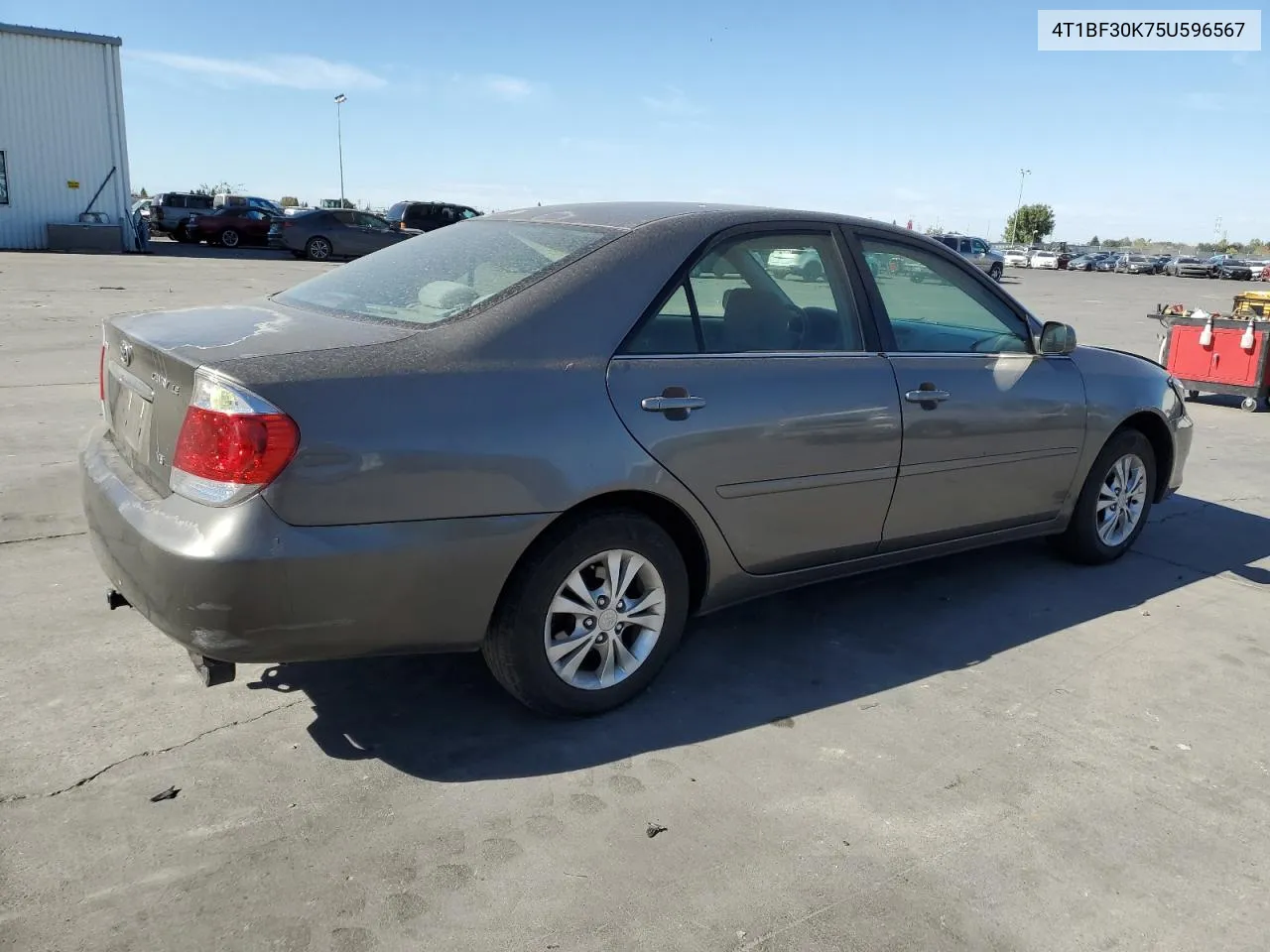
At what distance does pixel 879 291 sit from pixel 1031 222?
118373 millimetres

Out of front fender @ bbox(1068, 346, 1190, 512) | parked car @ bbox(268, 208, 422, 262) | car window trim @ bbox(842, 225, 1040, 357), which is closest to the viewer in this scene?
car window trim @ bbox(842, 225, 1040, 357)

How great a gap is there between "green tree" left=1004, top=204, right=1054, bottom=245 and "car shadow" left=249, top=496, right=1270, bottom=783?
116 m

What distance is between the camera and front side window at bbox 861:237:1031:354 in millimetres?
4121

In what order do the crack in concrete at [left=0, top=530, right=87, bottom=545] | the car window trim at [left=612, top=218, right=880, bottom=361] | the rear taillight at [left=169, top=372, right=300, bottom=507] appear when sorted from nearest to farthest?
the rear taillight at [left=169, top=372, right=300, bottom=507] < the car window trim at [left=612, top=218, right=880, bottom=361] < the crack in concrete at [left=0, top=530, right=87, bottom=545]

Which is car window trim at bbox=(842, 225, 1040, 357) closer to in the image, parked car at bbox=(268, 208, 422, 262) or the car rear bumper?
the car rear bumper

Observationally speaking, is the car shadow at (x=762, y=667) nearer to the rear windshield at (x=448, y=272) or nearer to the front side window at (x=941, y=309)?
the front side window at (x=941, y=309)

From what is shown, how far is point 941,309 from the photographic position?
4.38m

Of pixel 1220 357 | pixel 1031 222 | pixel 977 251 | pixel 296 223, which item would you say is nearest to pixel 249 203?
pixel 296 223

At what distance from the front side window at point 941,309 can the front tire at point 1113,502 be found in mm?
848

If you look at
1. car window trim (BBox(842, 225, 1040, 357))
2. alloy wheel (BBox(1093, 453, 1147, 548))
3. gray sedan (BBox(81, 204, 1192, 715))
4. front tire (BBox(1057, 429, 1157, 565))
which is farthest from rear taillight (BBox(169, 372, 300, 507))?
alloy wheel (BBox(1093, 453, 1147, 548))

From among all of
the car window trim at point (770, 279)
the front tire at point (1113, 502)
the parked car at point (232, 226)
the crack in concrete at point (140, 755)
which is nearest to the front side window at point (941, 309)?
the car window trim at point (770, 279)

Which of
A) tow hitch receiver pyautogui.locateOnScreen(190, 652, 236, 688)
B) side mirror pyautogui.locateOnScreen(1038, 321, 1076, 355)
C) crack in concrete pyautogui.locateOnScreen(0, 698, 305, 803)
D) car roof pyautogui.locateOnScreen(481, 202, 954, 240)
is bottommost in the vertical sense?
crack in concrete pyautogui.locateOnScreen(0, 698, 305, 803)

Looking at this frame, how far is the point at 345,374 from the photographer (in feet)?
9.10

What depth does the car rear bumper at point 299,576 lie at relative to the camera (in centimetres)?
→ 265
